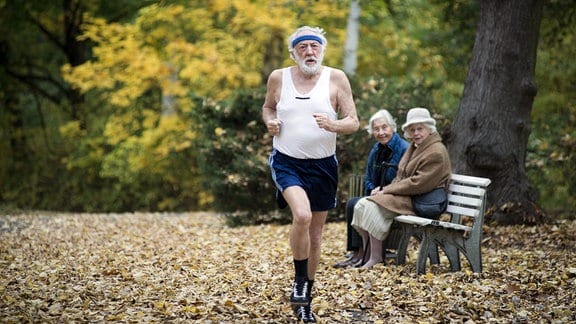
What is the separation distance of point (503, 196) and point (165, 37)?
398 inches

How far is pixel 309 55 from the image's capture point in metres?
5.38

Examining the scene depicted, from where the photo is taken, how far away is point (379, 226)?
7.54m

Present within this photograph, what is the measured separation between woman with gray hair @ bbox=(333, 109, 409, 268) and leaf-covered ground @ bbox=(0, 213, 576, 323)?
343 millimetres

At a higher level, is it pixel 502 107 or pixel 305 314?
pixel 502 107

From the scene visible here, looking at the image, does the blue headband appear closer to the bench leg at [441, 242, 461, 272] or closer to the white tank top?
the white tank top

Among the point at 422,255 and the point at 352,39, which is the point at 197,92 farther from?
the point at 422,255

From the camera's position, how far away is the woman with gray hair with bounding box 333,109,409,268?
7988 millimetres

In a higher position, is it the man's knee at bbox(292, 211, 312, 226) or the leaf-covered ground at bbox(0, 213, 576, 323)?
the man's knee at bbox(292, 211, 312, 226)

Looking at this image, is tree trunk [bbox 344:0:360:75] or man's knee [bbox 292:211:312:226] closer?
man's knee [bbox 292:211:312:226]

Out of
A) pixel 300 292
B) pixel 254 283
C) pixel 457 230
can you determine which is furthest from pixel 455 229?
pixel 300 292

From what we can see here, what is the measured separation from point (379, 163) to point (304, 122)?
2.95 m

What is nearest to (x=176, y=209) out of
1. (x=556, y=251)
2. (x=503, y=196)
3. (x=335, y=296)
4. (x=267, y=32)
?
(x=267, y=32)

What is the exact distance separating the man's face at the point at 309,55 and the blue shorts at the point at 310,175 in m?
0.58

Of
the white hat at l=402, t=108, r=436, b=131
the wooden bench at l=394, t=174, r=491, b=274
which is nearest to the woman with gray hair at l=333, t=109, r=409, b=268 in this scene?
the white hat at l=402, t=108, r=436, b=131
